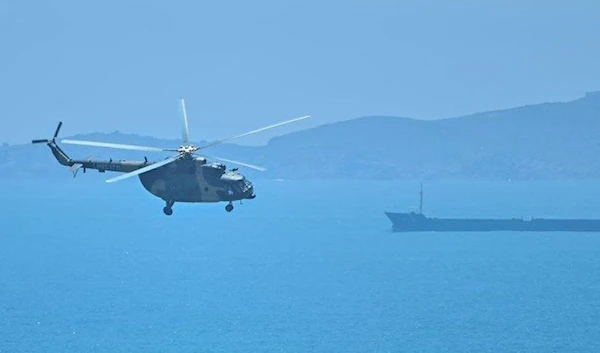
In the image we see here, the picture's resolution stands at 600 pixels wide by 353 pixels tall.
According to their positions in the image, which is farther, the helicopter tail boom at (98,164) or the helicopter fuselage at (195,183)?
the helicopter tail boom at (98,164)

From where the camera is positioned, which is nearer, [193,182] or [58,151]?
[193,182]

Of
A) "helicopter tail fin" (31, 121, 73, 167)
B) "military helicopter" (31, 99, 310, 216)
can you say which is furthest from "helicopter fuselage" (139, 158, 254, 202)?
"helicopter tail fin" (31, 121, 73, 167)

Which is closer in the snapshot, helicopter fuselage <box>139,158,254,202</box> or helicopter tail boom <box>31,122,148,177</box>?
helicopter fuselage <box>139,158,254,202</box>

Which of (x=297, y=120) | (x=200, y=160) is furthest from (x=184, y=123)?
(x=297, y=120)

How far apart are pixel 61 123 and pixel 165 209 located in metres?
5.39

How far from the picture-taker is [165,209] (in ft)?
95.5

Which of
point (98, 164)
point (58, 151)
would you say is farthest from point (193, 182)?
point (58, 151)

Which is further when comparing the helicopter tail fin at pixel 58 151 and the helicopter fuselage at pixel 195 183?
the helicopter tail fin at pixel 58 151

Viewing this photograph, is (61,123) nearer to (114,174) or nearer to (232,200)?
(114,174)

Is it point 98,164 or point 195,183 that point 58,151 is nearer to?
point 98,164

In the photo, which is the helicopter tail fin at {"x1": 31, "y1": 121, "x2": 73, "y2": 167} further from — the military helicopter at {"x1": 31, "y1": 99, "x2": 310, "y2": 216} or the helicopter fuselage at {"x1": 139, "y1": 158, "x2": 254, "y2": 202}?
the helicopter fuselage at {"x1": 139, "y1": 158, "x2": 254, "y2": 202}

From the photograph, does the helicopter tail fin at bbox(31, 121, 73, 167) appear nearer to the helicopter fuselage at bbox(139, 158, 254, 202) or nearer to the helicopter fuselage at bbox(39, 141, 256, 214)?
the helicopter fuselage at bbox(39, 141, 256, 214)

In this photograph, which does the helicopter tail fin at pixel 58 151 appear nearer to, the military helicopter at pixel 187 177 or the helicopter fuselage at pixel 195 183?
the military helicopter at pixel 187 177

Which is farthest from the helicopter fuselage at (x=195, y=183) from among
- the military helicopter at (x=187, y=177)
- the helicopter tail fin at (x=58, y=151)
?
the helicopter tail fin at (x=58, y=151)
